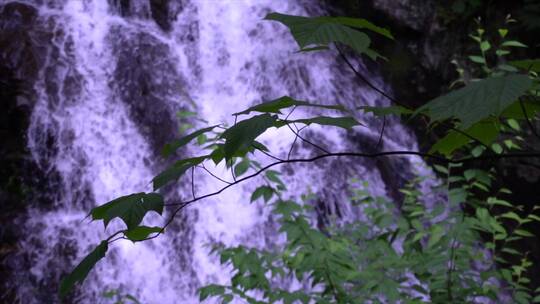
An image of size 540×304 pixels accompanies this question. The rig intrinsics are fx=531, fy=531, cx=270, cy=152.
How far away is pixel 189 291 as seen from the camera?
484 cm

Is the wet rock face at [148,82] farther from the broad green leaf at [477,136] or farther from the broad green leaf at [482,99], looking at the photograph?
the broad green leaf at [482,99]

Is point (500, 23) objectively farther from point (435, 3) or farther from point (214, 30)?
point (214, 30)

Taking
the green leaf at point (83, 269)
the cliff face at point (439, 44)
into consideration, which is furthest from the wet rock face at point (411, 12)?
the green leaf at point (83, 269)

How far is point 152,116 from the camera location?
19.7ft

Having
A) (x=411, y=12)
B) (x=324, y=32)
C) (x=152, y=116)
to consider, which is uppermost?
(x=411, y=12)

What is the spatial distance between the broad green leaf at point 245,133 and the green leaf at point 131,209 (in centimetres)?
16

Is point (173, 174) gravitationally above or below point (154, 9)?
below

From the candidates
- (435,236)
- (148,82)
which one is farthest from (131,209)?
(148,82)

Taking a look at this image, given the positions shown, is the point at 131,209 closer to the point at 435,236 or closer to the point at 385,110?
the point at 385,110

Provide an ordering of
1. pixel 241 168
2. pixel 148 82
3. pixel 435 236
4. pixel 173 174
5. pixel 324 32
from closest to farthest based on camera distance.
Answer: pixel 324 32 < pixel 173 174 < pixel 241 168 < pixel 435 236 < pixel 148 82

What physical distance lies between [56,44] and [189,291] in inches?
136

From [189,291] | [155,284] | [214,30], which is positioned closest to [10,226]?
[155,284]

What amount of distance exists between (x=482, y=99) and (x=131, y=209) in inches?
20.6

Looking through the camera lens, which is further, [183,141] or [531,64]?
[183,141]
